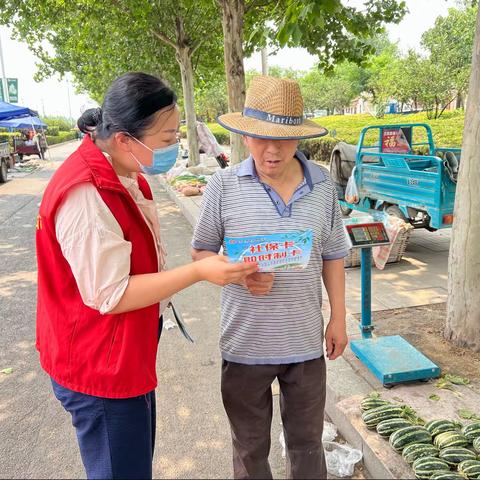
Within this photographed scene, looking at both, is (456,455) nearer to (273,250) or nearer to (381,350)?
(381,350)

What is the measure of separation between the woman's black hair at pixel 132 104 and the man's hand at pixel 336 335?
3.93 ft

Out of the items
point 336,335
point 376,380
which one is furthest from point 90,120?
point 376,380

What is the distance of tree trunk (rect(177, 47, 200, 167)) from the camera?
47.0 ft

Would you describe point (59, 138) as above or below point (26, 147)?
above

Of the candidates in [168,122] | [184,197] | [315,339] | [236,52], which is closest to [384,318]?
[315,339]

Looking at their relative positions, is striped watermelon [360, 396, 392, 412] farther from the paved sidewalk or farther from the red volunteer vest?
the red volunteer vest

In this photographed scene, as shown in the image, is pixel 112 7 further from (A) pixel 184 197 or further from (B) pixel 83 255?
(B) pixel 83 255

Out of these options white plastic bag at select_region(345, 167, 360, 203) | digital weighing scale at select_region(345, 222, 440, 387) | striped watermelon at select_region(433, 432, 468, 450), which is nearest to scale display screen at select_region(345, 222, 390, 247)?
digital weighing scale at select_region(345, 222, 440, 387)

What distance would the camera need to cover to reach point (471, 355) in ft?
11.6

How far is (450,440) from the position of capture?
8.14 feet

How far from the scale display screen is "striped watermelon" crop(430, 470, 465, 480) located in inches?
55.9

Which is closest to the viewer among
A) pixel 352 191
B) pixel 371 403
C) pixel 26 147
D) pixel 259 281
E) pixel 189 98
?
pixel 259 281

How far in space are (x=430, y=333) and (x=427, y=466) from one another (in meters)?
1.81

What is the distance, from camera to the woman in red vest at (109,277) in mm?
1365
